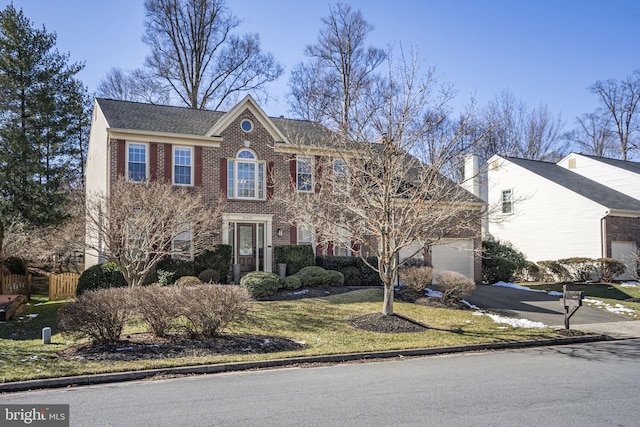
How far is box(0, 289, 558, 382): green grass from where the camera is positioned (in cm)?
915

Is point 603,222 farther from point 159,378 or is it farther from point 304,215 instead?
point 159,378

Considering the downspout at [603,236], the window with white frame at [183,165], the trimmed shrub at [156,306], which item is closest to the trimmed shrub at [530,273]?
the downspout at [603,236]

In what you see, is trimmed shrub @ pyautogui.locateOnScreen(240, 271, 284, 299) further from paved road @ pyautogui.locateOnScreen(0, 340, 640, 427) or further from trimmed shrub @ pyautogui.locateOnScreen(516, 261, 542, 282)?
trimmed shrub @ pyautogui.locateOnScreen(516, 261, 542, 282)

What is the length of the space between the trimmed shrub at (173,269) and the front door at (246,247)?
2.52 m

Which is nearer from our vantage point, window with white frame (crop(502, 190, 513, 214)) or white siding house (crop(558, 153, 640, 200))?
white siding house (crop(558, 153, 640, 200))

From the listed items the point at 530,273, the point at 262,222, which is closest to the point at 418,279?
the point at 262,222

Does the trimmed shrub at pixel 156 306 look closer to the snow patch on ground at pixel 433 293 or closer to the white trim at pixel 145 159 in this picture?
the white trim at pixel 145 159

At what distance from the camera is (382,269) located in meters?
14.3

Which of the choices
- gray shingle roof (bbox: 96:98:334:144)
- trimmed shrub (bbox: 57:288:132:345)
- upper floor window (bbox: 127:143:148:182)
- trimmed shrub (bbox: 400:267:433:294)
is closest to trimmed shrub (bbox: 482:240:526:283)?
trimmed shrub (bbox: 400:267:433:294)

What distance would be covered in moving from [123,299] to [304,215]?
579 centimetres

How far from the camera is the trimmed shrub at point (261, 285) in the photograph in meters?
17.1

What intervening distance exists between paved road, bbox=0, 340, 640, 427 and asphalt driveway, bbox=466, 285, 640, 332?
5.79 m

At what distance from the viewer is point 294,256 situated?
21.4m

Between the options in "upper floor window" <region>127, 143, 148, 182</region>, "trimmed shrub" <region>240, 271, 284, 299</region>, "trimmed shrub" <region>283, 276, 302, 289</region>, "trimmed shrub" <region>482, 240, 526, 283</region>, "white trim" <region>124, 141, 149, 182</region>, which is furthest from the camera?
"trimmed shrub" <region>482, 240, 526, 283</region>
